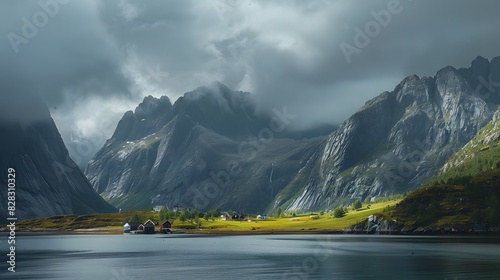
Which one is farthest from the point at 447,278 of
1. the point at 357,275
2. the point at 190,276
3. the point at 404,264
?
the point at 190,276

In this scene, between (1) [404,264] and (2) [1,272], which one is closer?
(2) [1,272]

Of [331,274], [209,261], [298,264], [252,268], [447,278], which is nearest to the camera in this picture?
[447,278]

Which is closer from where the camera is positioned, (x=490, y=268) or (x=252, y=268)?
(x=490, y=268)

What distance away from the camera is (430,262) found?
355 ft

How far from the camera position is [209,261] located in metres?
116

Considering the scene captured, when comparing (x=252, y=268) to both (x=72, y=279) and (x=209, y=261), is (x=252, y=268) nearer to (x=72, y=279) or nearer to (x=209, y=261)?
(x=209, y=261)

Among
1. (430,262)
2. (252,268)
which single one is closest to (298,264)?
(252,268)

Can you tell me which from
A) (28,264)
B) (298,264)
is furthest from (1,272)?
(298,264)

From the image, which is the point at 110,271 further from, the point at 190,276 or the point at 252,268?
the point at 252,268

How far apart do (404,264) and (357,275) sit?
21.7 meters

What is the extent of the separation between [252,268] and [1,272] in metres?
43.8

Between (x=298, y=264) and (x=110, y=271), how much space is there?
119 ft

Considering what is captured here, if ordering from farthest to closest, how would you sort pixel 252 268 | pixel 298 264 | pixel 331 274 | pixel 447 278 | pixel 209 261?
pixel 209 261 → pixel 298 264 → pixel 252 268 → pixel 331 274 → pixel 447 278

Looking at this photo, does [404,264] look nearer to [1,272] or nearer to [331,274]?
[331,274]
